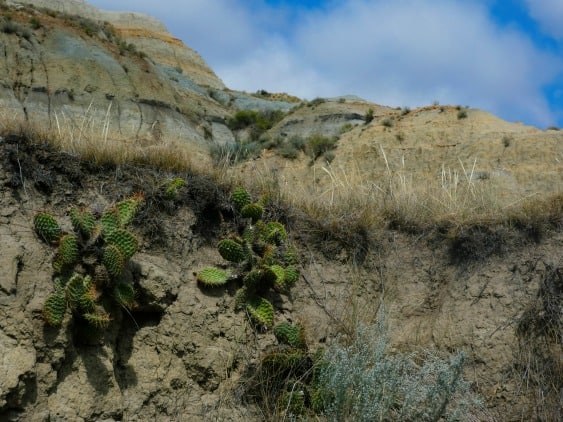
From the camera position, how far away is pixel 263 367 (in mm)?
5910

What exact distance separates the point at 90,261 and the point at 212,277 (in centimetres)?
126

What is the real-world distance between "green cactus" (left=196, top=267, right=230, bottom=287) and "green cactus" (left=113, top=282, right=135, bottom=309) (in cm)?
84

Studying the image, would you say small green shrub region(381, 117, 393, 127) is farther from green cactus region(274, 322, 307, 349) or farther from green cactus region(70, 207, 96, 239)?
green cactus region(70, 207, 96, 239)

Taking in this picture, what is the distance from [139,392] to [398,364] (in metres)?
2.16

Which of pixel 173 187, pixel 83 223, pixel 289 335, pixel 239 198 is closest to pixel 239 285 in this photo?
pixel 289 335

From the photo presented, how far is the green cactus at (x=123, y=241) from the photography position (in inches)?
221

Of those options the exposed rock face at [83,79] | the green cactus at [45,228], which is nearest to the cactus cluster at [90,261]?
the green cactus at [45,228]

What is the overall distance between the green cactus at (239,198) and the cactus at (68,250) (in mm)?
2072

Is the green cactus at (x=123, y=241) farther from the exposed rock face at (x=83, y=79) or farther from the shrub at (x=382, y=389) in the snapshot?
the exposed rock face at (x=83, y=79)

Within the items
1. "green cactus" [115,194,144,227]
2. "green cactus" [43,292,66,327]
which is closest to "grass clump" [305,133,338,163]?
"green cactus" [115,194,144,227]

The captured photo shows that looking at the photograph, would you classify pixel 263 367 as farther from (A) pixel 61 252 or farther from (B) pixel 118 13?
(B) pixel 118 13

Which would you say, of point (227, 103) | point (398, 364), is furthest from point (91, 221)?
point (227, 103)

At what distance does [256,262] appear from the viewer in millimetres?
6621

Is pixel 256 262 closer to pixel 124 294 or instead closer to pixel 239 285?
pixel 239 285
